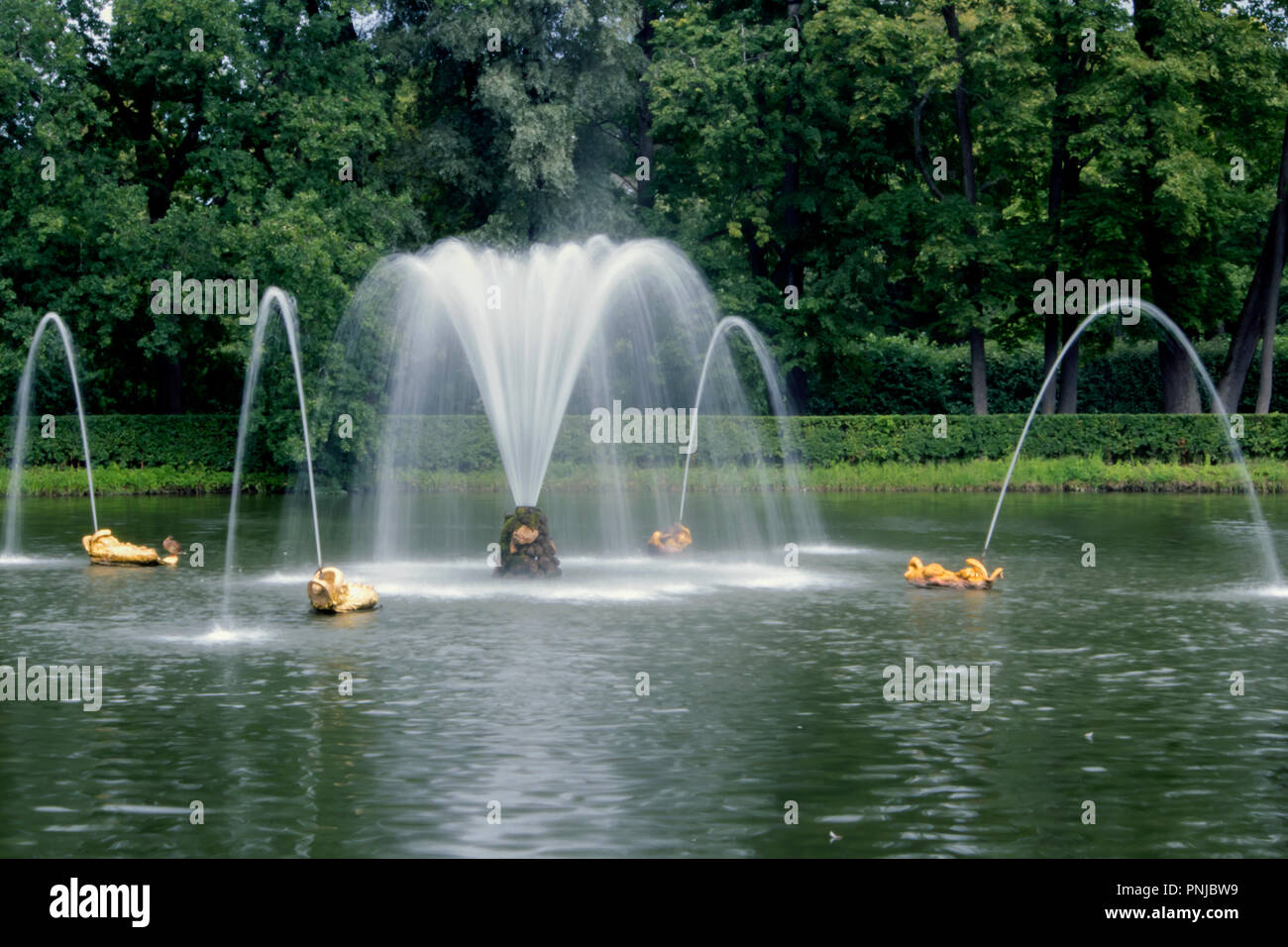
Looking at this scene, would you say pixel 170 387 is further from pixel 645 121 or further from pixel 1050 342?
pixel 1050 342

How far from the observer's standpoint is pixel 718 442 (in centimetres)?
5128

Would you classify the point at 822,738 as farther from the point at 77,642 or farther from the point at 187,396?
the point at 187,396

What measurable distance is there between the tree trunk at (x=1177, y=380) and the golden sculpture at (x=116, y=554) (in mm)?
37140

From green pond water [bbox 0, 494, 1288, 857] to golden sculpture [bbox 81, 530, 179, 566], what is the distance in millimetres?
468

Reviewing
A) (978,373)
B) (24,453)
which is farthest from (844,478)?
(24,453)

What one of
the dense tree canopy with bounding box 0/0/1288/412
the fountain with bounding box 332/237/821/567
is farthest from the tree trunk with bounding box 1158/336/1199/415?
the fountain with bounding box 332/237/821/567

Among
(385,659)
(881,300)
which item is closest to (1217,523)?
(881,300)

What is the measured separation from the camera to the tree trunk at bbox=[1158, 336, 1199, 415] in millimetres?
54062

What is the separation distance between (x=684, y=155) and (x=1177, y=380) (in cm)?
1951

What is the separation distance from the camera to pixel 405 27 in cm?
5619

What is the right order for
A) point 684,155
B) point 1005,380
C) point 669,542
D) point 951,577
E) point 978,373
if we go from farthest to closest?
point 1005,380, point 684,155, point 978,373, point 669,542, point 951,577

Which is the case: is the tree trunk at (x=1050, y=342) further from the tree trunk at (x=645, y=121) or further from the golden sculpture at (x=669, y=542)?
the golden sculpture at (x=669, y=542)

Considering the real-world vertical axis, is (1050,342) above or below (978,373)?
above

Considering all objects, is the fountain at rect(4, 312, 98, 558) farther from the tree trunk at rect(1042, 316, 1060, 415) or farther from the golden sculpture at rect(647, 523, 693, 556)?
the tree trunk at rect(1042, 316, 1060, 415)
